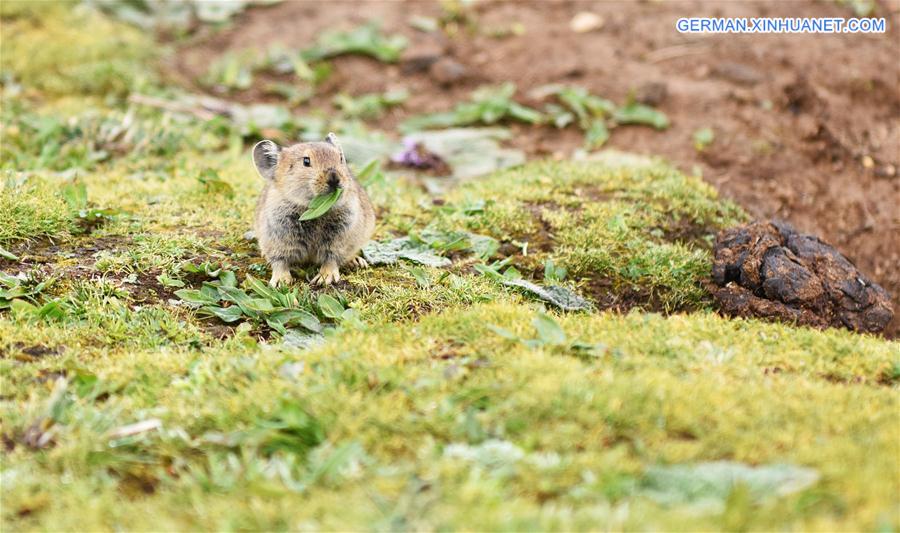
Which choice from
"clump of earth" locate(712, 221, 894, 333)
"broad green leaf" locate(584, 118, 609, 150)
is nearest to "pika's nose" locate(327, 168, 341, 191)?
"clump of earth" locate(712, 221, 894, 333)

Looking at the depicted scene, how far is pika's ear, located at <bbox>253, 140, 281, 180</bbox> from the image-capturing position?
6555 millimetres

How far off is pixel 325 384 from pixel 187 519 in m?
1.03

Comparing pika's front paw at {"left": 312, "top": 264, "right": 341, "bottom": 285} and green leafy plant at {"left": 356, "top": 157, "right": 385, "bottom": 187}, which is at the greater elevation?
green leafy plant at {"left": 356, "top": 157, "right": 385, "bottom": 187}

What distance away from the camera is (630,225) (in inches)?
293

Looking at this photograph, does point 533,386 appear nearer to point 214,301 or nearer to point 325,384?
point 325,384

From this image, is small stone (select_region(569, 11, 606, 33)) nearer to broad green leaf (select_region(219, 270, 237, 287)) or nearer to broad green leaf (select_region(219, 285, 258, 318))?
broad green leaf (select_region(219, 270, 237, 287))

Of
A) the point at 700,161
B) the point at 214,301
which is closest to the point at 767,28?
the point at 700,161

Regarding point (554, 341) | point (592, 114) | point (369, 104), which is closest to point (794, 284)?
point (554, 341)

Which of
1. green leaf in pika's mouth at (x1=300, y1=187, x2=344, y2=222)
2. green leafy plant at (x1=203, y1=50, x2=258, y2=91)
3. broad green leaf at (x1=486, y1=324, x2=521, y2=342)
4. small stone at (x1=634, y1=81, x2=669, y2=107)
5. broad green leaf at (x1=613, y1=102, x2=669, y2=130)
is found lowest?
broad green leaf at (x1=486, y1=324, x2=521, y2=342)

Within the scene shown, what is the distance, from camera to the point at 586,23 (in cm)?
1282

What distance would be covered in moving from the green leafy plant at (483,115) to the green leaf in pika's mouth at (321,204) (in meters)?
4.91

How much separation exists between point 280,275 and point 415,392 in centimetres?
248

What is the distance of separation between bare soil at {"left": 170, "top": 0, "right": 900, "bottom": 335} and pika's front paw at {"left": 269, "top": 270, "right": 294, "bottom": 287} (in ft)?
15.1

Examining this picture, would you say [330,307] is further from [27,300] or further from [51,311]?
[27,300]
